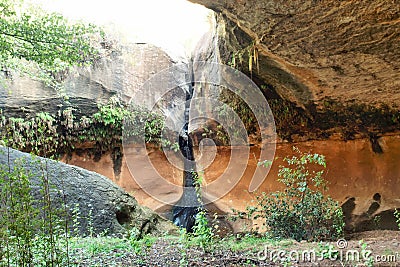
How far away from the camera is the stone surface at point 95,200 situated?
19.4ft

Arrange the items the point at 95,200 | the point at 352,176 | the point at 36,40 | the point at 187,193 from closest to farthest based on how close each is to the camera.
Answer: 1. the point at 36,40
2. the point at 95,200
3. the point at 352,176
4. the point at 187,193

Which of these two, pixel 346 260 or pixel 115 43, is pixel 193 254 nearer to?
pixel 346 260

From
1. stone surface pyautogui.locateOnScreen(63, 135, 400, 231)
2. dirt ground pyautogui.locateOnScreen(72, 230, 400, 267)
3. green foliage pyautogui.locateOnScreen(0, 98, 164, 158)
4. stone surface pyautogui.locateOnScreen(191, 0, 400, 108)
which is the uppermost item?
stone surface pyautogui.locateOnScreen(191, 0, 400, 108)

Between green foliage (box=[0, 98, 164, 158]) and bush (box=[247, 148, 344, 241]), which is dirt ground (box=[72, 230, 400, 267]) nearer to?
bush (box=[247, 148, 344, 241])

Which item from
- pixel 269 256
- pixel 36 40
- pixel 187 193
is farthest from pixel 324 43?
pixel 187 193

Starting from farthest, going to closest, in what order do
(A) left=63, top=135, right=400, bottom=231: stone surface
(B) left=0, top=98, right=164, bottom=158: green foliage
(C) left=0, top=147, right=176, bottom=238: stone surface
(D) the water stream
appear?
1. (D) the water stream
2. (B) left=0, top=98, right=164, bottom=158: green foliage
3. (A) left=63, top=135, right=400, bottom=231: stone surface
4. (C) left=0, top=147, right=176, bottom=238: stone surface

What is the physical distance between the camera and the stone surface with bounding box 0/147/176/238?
19.4 ft

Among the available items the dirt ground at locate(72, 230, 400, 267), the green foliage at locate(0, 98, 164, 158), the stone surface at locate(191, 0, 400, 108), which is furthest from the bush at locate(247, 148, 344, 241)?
the green foliage at locate(0, 98, 164, 158)

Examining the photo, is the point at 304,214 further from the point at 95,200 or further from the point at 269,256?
the point at 95,200

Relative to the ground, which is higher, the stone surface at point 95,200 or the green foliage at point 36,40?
the green foliage at point 36,40

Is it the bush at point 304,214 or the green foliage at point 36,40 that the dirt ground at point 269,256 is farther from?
the green foliage at point 36,40

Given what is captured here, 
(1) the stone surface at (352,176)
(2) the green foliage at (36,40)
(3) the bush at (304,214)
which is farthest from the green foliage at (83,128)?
(3) the bush at (304,214)

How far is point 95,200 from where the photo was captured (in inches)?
243

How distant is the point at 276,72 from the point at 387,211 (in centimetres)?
371
